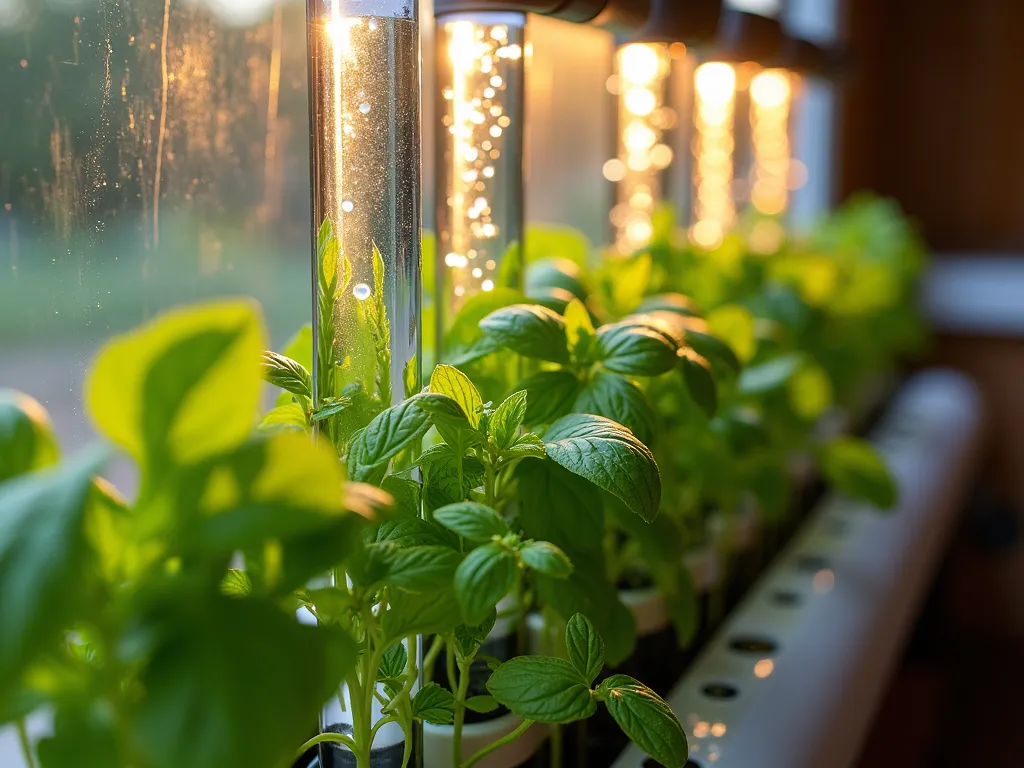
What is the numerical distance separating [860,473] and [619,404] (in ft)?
2.10

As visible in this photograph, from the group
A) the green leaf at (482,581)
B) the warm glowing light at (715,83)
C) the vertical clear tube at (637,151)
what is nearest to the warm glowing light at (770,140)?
the warm glowing light at (715,83)

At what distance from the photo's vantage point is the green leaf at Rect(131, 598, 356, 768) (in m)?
0.32

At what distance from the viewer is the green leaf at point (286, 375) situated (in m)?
0.56

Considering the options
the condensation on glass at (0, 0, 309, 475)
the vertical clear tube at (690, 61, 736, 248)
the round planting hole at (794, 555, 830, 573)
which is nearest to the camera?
the condensation on glass at (0, 0, 309, 475)

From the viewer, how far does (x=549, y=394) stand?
67cm

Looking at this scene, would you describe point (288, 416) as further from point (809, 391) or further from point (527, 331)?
point (809, 391)

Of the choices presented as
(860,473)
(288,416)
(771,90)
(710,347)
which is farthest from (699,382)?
(771,90)

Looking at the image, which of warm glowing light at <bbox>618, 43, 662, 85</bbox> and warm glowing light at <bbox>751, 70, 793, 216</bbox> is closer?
Result: warm glowing light at <bbox>618, 43, 662, 85</bbox>

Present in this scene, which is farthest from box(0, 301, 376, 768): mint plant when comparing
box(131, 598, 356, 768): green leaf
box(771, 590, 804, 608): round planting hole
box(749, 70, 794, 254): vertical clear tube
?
box(749, 70, 794, 254): vertical clear tube

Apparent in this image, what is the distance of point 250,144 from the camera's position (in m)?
0.95

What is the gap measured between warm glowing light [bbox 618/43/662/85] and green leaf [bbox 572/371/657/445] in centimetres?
74

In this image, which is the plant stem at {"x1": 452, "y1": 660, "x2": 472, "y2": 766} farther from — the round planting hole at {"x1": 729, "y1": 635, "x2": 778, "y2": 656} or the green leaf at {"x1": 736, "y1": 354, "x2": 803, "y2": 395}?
the green leaf at {"x1": 736, "y1": 354, "x2": 803, "y2": 395}

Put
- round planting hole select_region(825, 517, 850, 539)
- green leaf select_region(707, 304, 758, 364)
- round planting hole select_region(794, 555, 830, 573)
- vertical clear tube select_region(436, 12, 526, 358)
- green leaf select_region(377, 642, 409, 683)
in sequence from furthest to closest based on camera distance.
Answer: round planting hole select_region(825, 517, 850, 539) < round planting hole select_region(794, 555, 830, 573) < green leaf select_region(707, 304, 758, 364) < vertical clear tube select_region(436, 12, 526, 358) < green leaf select_region(377, 642, 409, 683)

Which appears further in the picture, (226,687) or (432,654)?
(432,654)
